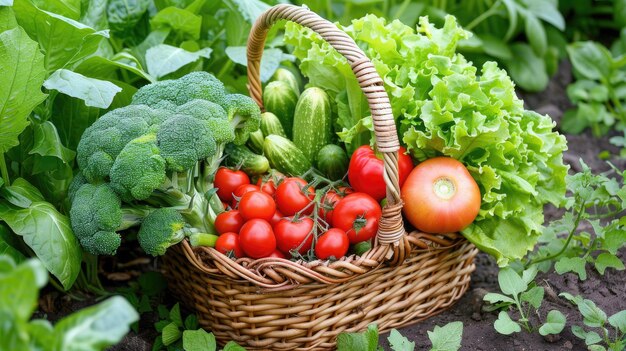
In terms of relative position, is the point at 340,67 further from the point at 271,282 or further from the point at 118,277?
the point at 118,277

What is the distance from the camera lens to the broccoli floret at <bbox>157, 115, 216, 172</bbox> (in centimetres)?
204

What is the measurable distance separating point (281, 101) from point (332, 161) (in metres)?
0.35

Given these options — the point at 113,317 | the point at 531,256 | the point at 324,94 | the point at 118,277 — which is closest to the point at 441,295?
the point at 531,256

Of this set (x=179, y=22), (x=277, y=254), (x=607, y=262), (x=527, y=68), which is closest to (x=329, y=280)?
(x=277, y=254)

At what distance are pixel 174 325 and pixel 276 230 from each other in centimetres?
51

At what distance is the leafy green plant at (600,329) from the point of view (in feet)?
6.74

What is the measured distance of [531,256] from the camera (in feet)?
8.66

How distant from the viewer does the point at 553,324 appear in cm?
214

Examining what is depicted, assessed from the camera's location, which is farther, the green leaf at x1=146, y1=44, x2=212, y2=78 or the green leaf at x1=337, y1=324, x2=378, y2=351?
the green leaf at x1=146, y1=44, x2=212, y2=78

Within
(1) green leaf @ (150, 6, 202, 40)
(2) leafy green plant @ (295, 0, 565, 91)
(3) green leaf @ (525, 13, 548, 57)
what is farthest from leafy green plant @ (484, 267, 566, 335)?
(3) green leaf @ (525, 13, 548, 57)

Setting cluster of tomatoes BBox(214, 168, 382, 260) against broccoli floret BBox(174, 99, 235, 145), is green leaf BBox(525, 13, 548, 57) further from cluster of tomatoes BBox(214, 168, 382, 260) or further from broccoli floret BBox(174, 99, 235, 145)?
broccoli floret BBox(174, 99, 235, 145)

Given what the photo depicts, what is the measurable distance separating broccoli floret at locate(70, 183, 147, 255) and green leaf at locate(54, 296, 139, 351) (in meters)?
0.82

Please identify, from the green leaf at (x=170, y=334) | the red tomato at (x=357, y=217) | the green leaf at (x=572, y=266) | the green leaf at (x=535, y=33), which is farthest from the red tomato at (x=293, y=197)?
the green leaf at (x=535, y=33)

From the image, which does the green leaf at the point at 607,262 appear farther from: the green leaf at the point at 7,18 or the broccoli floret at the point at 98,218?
the green leaf at the point at 7,18
